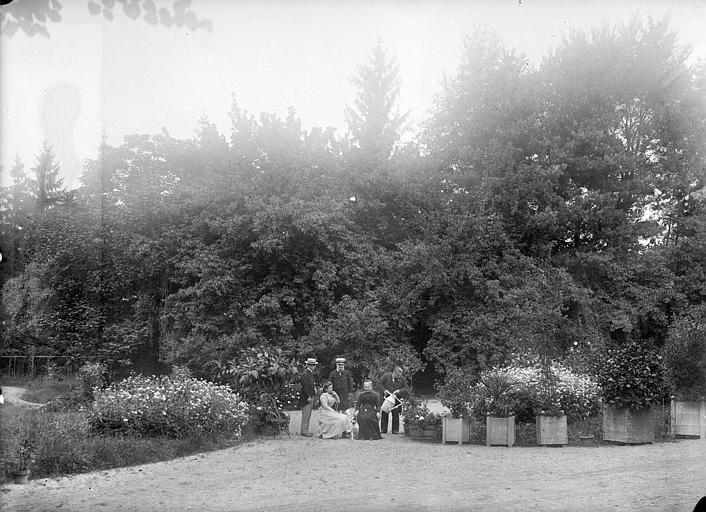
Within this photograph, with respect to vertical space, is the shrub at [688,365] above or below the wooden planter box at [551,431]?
above

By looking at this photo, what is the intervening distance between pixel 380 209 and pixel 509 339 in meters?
7.35

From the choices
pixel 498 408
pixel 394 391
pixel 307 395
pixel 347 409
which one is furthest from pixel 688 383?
pixel 307 395

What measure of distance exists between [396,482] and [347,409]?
638 cm

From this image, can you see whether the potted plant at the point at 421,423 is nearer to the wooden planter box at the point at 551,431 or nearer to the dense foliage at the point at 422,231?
the wooden planter box at the point at 551,431

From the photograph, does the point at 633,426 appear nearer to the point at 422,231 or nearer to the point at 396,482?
the point at 396,482

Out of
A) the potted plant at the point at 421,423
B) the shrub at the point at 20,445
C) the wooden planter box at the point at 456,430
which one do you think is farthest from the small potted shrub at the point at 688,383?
the shrub at the point at 20,445

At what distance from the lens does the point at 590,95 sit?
23.8 metres

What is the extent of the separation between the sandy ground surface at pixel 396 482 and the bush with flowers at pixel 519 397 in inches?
35.2

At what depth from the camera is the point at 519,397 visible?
12.2m

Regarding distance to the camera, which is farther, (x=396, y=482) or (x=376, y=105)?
(x=376, y=105)

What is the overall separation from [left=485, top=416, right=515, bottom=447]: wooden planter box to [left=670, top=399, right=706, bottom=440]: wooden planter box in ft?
10.2

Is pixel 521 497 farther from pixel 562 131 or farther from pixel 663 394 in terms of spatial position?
pixel 562 131

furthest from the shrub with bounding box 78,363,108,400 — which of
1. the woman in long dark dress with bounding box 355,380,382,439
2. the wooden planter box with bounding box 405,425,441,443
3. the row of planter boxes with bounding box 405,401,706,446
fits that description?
the row of planter boxes with bounding box 405,401,706,446

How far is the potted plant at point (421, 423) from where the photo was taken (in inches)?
491
